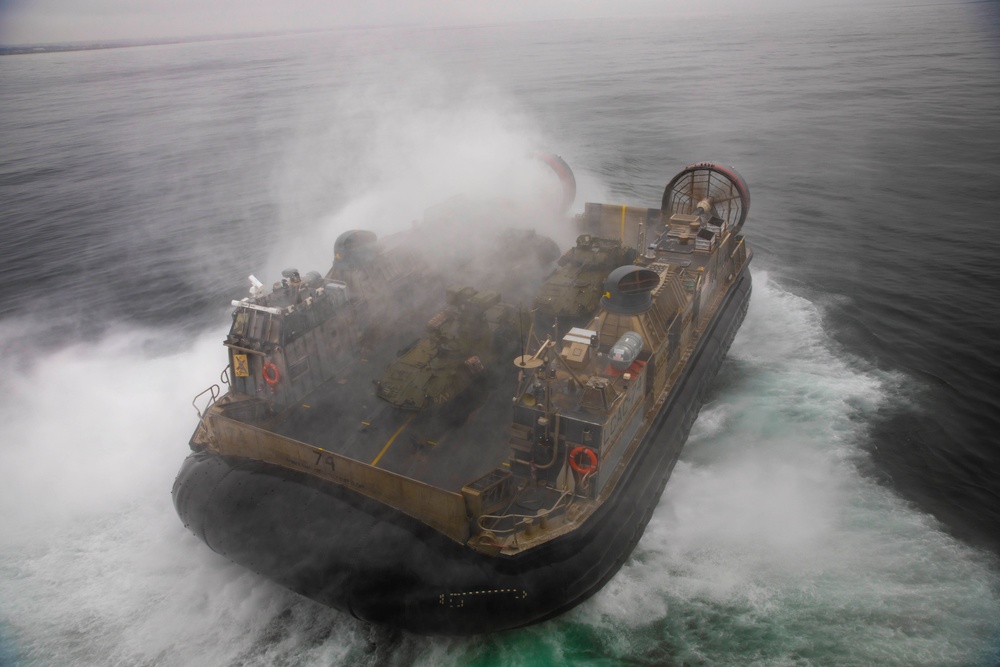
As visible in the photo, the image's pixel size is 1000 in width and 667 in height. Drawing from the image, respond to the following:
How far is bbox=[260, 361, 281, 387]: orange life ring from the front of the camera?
12.0 meters

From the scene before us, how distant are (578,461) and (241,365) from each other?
266 inches

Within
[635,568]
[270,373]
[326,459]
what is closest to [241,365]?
[270,373]

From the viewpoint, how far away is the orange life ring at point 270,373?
11977 mm

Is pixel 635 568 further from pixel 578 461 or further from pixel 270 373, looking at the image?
pixel 270 373

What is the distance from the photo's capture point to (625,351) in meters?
10.5

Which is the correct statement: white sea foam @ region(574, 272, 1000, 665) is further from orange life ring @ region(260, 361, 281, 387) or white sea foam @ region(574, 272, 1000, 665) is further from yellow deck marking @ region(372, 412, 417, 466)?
orange life ring @ region(260, 361, 281, 387)

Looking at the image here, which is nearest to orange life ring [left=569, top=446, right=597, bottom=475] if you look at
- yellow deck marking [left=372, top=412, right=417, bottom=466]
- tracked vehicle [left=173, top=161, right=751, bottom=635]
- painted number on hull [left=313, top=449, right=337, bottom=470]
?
tracked vehicle [left=173, top=161, right=751, bottom=635]

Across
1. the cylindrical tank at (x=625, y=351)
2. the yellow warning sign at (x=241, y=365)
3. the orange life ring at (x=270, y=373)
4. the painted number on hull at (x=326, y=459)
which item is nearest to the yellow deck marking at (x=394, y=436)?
the painted number on hull at (x=326, y=459)

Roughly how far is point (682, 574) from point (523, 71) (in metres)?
74.9

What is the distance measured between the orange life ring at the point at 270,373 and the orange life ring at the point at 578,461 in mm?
5851

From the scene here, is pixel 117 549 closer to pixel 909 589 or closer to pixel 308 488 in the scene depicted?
pixel 308 488

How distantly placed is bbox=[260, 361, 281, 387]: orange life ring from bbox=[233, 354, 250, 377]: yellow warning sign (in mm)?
352

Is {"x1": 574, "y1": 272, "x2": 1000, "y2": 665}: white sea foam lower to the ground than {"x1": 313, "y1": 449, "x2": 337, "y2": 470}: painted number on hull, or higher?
lower

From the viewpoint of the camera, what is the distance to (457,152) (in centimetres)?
2808
